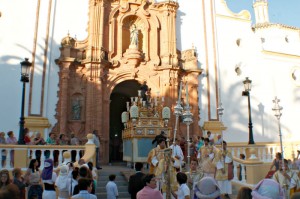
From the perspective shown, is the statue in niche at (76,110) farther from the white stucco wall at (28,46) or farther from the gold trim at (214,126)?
the gold trim at (214,126)

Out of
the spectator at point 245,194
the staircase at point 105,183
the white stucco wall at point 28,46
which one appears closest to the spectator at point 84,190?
the spectator at point 245,194

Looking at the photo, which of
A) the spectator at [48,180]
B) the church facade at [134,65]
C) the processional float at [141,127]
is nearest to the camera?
the spectator at [48,180]

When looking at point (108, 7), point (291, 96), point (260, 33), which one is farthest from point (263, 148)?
point (260, 33)

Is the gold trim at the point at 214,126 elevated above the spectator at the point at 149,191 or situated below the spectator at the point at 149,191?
above

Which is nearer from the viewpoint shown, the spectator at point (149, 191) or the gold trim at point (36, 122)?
the spectator at point (149, 191)

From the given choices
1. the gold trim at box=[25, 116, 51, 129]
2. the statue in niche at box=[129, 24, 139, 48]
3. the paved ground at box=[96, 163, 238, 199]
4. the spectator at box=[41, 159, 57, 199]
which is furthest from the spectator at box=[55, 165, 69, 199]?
the statue in niche at box=[129, 24, 139, 48]

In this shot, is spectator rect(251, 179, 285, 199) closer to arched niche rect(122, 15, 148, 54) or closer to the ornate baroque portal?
the ornate baroque portal

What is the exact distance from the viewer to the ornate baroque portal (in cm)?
1706

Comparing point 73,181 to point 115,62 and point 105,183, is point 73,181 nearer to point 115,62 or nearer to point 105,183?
point 105,183

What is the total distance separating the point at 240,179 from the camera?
467 inches

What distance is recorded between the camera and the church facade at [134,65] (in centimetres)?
1662

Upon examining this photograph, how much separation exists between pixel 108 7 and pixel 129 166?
938 cm

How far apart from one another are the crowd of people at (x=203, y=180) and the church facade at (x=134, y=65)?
310 inches

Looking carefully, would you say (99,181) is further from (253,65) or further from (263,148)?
(253,65)
